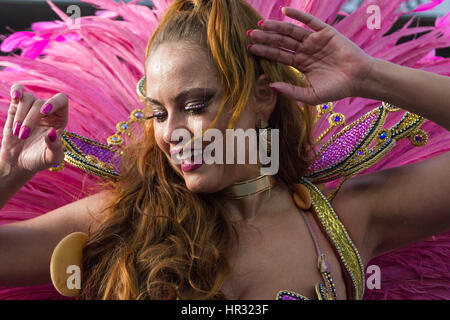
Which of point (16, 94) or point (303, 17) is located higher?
point (303, 17)

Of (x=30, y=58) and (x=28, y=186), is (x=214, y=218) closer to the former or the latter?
(x=28, y=186)

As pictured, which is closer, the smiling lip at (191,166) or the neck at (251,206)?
the smiling lip at (191,166)

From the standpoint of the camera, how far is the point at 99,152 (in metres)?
1.48

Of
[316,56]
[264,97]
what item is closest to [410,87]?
[316,56]

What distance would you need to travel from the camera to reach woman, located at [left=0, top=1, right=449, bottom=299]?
121 centimetres

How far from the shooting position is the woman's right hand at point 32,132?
121 centimetres

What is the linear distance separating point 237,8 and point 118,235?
0.58 meters

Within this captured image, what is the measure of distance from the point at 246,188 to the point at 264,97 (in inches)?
8.5

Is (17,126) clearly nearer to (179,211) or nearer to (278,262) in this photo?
(179,211)

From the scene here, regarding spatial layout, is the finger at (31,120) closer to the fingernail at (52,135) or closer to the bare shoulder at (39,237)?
the fingernail at (52,135)

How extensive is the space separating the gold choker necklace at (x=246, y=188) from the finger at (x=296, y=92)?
207 millimetres

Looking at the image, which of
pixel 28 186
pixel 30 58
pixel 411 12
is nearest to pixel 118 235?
pixel 28 186

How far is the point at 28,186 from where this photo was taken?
160 cm

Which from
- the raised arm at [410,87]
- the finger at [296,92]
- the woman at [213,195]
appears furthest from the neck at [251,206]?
the raised arm at [410,87]
